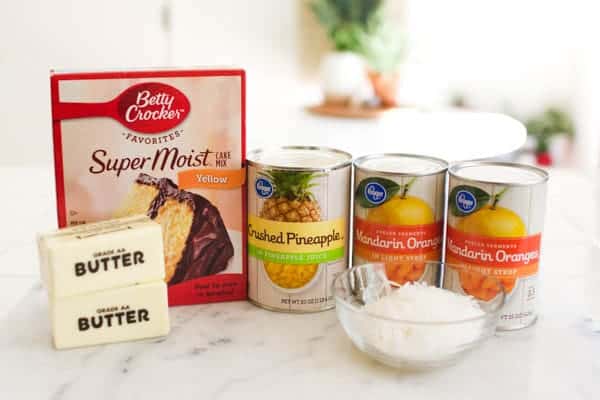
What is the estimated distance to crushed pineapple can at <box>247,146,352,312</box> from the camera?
3.05 feet

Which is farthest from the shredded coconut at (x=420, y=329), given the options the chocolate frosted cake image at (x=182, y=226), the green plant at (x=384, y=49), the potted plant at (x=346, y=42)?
the green plant at (x=384, y=49)

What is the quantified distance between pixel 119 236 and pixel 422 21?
311cm

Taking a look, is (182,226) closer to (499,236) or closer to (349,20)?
(499,236)

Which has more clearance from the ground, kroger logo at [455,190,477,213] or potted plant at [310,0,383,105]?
potted plant at [310,0,383,105]

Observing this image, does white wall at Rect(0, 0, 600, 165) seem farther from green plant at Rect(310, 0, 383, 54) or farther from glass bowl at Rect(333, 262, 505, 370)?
glass bowl at Rect(333, 262, 505, 370)

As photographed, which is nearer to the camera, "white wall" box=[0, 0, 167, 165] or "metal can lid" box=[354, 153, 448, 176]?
"metal can lid" box=[354, 153, 448, 176]

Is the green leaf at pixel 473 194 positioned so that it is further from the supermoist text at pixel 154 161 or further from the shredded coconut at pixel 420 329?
the supermoist text at pixel 154 161

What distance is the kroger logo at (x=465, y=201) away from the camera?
0.90 m

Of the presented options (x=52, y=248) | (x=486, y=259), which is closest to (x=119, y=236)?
(x=52, y=248)

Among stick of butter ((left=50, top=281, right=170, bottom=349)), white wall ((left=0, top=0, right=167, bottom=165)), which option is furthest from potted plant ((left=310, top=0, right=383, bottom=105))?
stick of butter ((left=50, top=281, right=170, bottom=349))

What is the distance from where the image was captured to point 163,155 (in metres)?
0.95

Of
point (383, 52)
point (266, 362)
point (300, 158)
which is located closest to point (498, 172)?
point (300, 158)

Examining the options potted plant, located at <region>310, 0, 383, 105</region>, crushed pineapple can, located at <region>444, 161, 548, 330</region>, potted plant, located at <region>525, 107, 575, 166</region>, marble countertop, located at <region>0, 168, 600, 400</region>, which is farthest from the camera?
potted plant, located at <region>525, 107, 575, 166</region>

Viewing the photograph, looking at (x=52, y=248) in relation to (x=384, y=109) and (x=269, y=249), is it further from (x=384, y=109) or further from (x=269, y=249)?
(x=384, y=109)
